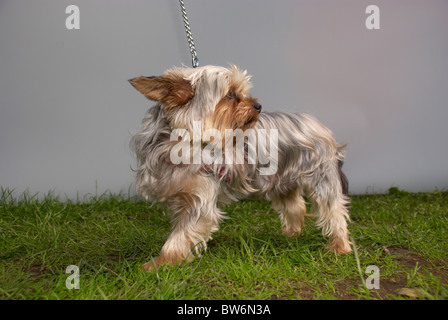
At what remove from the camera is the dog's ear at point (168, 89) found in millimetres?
2359

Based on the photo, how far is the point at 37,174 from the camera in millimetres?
4531

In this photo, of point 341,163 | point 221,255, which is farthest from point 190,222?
point 341,163

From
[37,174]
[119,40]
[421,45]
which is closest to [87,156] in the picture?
[37,174]

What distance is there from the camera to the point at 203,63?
14.5ft

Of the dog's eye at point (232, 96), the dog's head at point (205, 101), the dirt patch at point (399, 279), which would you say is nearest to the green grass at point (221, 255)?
the dirt patch at point (399, 279)

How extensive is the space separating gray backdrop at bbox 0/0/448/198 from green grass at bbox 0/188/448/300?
581mm

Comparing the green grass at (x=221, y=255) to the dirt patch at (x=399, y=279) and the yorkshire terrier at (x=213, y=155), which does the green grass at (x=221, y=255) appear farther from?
the yorkshire terrier at (x=213, y=155)

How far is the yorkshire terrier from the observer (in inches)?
99.0

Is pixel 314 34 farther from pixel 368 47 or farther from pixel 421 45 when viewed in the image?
pixel 421 45

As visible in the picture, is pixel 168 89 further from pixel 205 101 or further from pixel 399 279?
pixel 399 279

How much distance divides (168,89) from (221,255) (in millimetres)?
1138

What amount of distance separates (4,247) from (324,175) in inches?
89.1

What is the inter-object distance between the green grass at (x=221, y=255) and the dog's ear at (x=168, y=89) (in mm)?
975

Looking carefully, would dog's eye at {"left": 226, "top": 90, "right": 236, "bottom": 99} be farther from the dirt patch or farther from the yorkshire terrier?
the dirt patch
